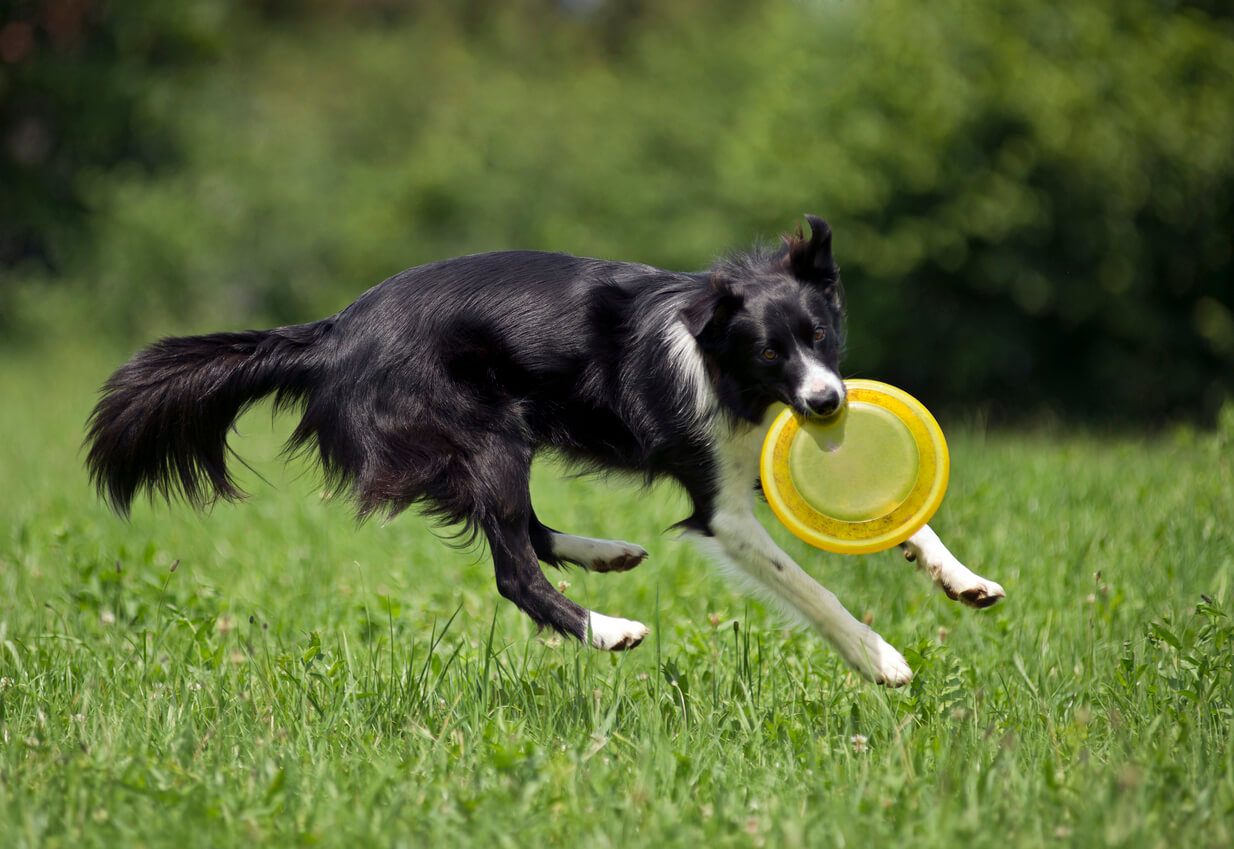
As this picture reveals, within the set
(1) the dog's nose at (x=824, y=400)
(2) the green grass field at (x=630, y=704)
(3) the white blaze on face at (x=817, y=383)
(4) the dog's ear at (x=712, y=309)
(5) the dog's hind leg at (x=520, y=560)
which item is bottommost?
(2) the green grass field at (x=630, y=704)

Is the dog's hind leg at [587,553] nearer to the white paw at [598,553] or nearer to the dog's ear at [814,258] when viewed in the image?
the white paw at [598,553]

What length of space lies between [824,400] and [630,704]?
110 cm

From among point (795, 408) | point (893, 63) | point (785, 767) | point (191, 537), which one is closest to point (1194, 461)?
point (795, 408)

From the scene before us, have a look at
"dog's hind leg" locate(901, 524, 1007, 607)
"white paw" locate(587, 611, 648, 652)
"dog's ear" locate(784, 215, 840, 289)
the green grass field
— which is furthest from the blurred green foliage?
"white paw" locate(587, 611, 648, 652)

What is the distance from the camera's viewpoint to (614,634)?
347 cm

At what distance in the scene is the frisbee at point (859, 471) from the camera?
11.7 ft

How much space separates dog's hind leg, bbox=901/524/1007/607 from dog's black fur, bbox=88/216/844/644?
24.3 inches

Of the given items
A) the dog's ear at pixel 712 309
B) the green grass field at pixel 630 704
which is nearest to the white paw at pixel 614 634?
the green grass field at pixel 630 704

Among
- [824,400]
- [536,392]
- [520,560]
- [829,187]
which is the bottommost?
[829,187]

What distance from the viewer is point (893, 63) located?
1314 cm

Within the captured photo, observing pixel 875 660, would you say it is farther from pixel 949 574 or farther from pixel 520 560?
pixel 520 560

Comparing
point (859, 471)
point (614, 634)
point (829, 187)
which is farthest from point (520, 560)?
point (829, 187)

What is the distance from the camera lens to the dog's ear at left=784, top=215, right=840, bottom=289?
12.0 ft

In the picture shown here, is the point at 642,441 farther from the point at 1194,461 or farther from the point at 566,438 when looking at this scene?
the point at 1194,461
